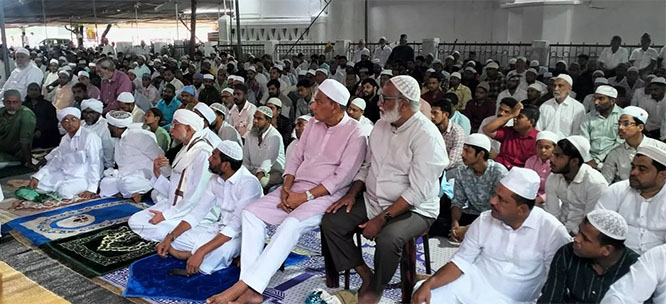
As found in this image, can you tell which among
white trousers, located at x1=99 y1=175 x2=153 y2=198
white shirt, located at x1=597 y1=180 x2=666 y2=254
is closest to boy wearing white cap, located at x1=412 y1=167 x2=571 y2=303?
white shirt, located at x1=597 y1=180 x2=666 y2=254

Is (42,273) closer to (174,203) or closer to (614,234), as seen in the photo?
(174,203)

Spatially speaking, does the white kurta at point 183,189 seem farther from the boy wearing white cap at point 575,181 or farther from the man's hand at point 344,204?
the boy wearing white cap at point 575,181

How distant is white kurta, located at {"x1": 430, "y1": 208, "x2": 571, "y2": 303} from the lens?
2.56 m

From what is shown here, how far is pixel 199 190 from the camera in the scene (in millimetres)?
3873

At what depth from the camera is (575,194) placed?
354 cm

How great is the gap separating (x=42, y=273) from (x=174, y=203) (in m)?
0.96

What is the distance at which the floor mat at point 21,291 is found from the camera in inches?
131

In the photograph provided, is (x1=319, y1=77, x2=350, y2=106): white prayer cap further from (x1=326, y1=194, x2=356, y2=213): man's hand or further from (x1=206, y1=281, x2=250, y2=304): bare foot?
(x1=206, y1=281, x2=250, y2=304): bare foot

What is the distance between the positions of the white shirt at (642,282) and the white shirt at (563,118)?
3.21 meters

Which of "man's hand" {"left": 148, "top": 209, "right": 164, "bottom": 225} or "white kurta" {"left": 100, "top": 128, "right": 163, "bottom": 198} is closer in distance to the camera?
"man's hand" {"left": 148, "top": 209, "right": 164, "bottom": 225}

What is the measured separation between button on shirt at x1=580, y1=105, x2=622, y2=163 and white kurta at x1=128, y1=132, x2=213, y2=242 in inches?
136

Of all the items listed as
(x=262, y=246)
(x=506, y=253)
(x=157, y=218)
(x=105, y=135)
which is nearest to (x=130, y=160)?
(x=105, y=135)

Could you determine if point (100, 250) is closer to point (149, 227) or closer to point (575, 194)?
point (149, 227)

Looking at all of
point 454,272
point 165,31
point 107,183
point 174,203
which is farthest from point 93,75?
point 165,31
